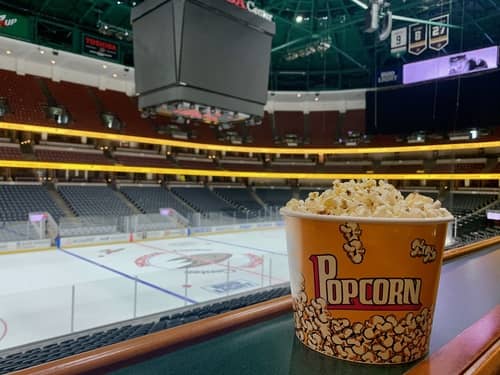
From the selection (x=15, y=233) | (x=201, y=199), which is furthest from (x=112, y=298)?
(x=201, y=199)

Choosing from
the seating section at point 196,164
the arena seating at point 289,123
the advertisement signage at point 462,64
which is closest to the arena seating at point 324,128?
the arena seating at point 289,123

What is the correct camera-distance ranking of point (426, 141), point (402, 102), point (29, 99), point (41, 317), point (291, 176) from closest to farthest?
point (41, 317) → point (29, 99) → point (402, 102) → point (426, 141) → point (291, 176)

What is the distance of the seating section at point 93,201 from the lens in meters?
15.0

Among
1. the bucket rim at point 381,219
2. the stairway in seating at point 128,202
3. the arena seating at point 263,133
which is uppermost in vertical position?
the arena seating at point 263,133

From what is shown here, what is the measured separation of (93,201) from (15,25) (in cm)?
836

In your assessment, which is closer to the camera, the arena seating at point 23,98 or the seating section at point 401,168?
the arena seating at point 23,98

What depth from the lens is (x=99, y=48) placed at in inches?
728

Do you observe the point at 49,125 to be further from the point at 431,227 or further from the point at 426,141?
the point at 426,141

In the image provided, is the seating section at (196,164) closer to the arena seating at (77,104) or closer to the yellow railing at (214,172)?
the yellow railing at (214,172)

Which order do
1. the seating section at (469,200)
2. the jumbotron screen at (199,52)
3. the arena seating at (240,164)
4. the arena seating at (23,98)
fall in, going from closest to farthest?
the jumbotron screen at (199,52) → the seating section at (469,200) → the arena seating at (23,98) → the arena seating at (240,164)

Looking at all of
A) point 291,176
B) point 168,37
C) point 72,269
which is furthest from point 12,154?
point 291,176

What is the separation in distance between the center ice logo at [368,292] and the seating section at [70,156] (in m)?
18.5

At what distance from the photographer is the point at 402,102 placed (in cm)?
1920

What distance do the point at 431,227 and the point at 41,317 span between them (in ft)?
16.2
